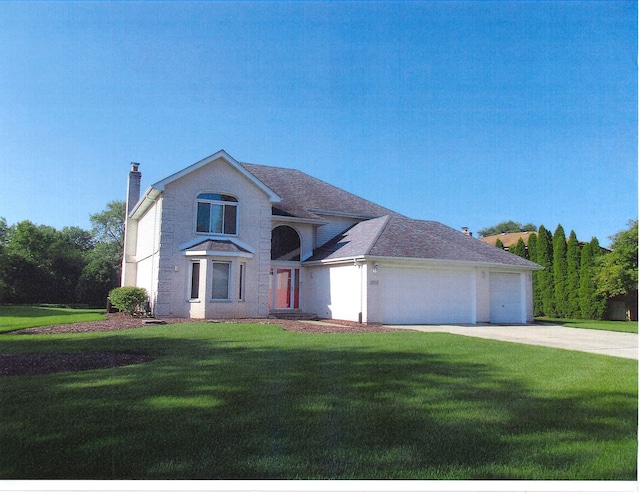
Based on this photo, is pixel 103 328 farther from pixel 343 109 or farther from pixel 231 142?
pixel 343 109

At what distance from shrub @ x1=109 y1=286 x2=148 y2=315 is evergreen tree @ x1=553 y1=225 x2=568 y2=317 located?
1454cm

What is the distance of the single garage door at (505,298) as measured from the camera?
16906 millimetres

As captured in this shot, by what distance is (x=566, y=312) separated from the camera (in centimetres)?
1875

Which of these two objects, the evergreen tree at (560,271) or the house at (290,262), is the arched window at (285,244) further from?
the evergreen tree at (560,271)

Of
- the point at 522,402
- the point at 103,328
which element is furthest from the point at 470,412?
the point at 103,328

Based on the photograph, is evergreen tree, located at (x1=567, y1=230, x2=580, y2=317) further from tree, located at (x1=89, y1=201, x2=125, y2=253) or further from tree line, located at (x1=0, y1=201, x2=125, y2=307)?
tree line, located at (x1=0, y1=201, x2=125, y2=307)

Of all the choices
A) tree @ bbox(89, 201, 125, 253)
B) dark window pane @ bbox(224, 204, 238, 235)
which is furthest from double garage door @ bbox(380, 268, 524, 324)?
tree @ bbox(89, 201, 125, 253)

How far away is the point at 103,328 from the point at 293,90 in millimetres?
8439

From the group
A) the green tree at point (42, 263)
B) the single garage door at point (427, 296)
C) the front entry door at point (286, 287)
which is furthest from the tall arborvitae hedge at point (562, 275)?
the green tree at point (42, 263)

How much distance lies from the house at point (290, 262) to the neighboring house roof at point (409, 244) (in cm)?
6

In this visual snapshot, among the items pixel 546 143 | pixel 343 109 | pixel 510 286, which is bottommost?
pixel 510 286

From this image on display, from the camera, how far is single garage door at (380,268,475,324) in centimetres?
1494

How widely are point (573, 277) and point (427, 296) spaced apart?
630 cm
